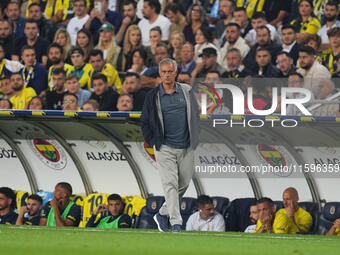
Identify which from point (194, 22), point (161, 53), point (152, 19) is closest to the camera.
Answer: point (161, 53)

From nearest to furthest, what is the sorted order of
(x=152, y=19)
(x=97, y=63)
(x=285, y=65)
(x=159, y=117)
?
(x=159, y=117) → (x=285, y=65) → (x=97, y=63) → (x=152, y=19)

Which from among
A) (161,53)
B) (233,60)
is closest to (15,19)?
(161,53)

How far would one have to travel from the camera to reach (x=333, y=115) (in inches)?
433

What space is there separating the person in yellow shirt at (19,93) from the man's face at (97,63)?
45.8 inches

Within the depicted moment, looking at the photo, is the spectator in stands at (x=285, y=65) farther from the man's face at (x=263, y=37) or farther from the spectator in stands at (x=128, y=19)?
the spectator in stands at (x=128, y=19)

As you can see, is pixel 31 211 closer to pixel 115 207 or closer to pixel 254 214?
pixel 115 207

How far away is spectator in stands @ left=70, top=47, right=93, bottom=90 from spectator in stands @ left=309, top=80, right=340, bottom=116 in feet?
15.3

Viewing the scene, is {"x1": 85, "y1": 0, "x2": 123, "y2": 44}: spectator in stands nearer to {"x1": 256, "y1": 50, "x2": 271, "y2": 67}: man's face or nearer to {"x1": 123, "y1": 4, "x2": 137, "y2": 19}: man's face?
{"x1": 123, "y1": 4, "x2": 137, "y2": 19}: man's face

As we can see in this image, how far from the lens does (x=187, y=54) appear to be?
14430mm

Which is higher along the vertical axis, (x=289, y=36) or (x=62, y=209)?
(x=289, y=36)

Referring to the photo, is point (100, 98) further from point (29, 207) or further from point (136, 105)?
point (29, 207)

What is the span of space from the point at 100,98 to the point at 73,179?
5.18ft

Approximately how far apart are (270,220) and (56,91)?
536 cm

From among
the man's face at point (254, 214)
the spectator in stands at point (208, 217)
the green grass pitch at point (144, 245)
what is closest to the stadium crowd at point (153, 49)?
the spectator in stands at point (208, 217)
